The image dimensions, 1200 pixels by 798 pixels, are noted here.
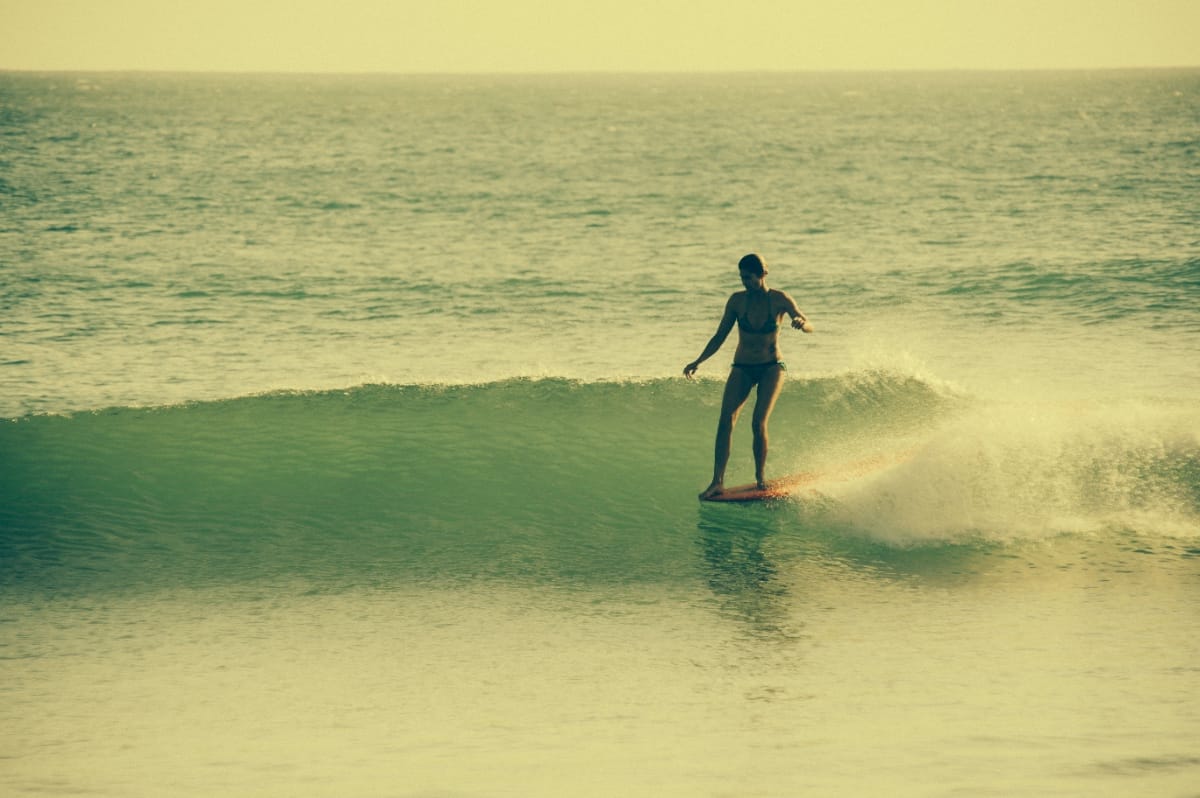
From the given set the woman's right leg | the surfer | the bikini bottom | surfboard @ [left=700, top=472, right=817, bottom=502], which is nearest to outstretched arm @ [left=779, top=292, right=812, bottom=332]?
the surfer

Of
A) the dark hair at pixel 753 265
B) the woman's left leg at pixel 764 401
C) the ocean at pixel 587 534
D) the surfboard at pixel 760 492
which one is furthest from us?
the surfboard at pixel 760 492

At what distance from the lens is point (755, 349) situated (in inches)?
315

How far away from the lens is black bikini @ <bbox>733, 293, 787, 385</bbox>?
794 centimetres

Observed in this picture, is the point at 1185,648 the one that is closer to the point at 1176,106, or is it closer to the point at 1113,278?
the point at 1113,278

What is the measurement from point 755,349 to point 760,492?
0.97m

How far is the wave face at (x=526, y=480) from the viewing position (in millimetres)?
7789

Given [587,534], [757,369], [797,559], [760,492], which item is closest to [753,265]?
[757,369]

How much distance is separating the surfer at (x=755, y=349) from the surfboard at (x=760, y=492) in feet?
0.53

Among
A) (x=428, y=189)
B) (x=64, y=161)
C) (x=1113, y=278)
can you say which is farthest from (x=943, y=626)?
(x=64, y=161)

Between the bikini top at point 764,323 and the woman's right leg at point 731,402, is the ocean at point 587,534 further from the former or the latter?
the bikini top at point 764,323

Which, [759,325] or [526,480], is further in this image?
[526,480]

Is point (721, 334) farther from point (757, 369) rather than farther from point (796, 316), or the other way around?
point (796, 316)

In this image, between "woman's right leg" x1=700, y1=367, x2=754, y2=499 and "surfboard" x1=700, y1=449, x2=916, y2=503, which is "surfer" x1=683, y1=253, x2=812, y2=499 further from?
"surfboard" x1=700, y1=449, x2=916, y2=503

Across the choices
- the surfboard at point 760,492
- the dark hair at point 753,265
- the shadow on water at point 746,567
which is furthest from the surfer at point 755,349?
the shadow on water at point 746,567
